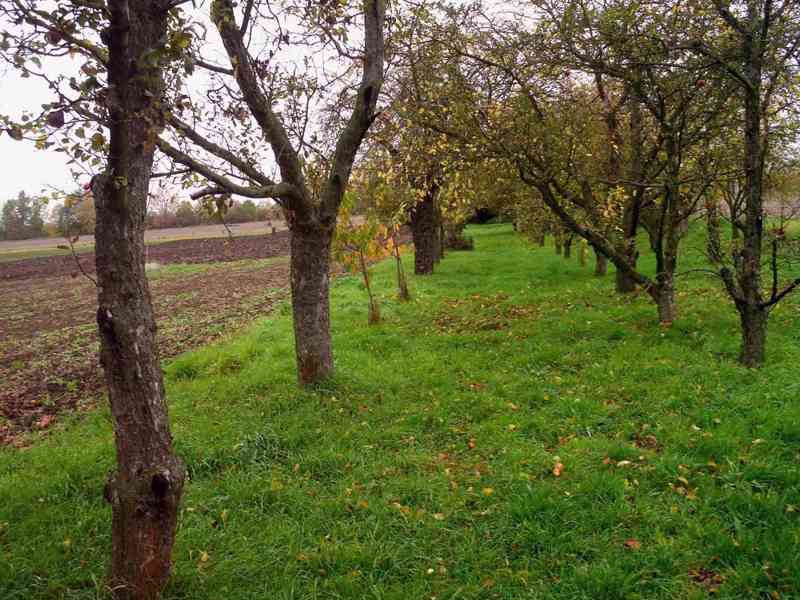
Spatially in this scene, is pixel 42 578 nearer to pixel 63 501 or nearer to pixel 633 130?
→ pixel 63 501

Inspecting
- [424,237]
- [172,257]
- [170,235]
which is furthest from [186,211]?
[170,235]

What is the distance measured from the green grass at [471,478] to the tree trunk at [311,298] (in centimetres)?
33

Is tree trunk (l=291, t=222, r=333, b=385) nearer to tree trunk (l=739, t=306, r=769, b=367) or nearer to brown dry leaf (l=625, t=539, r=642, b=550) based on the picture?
brown dry leaf (l=625, t=539, r=642, b=550)

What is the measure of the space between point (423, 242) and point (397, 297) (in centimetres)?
564

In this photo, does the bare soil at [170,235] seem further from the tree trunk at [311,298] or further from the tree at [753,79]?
the tree at [753,79]

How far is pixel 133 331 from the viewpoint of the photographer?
128 inches

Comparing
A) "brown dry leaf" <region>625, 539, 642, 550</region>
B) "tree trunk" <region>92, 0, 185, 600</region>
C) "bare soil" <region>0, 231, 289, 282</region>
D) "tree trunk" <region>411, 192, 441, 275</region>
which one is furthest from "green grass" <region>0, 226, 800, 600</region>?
"bare soil" <region>0, 231, 289, 282</region>

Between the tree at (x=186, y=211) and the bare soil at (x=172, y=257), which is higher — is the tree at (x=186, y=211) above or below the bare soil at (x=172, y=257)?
above

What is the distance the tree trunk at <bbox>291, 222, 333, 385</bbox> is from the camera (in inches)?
269

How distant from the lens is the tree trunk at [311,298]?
22.4 ft

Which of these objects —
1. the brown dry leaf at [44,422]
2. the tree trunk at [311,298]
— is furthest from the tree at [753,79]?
the brown dry leaf at [44,422]

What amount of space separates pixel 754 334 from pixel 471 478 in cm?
420

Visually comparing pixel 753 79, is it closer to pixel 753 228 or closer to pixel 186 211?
pixel 753 228

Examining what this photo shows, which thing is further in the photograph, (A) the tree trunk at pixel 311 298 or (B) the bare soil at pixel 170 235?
(B) the bare soil at pixel 170 235
